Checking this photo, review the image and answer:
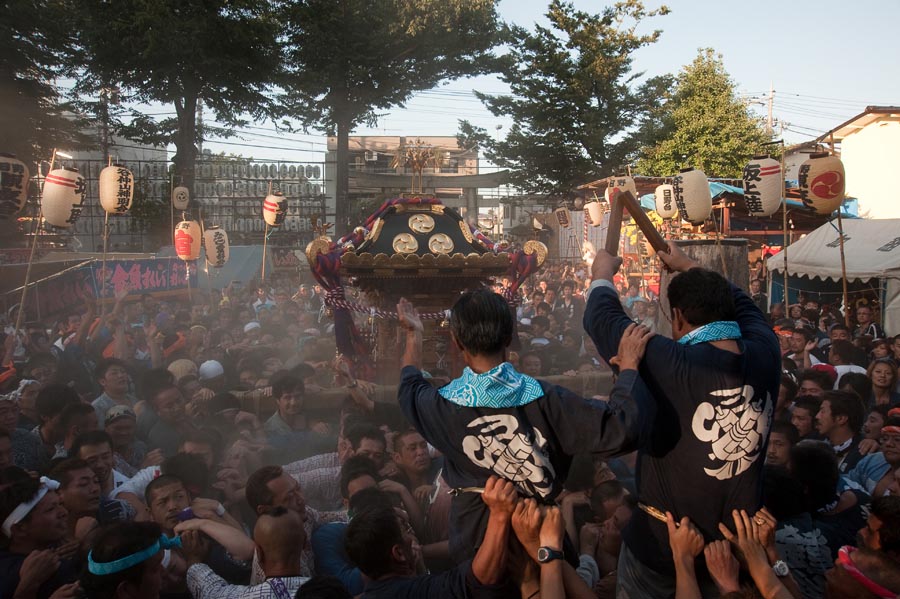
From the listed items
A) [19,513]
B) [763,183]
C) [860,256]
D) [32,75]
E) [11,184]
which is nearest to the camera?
[19,513]

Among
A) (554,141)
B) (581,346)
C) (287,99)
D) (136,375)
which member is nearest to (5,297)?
(136,375)

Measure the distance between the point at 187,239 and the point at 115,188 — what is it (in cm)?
211

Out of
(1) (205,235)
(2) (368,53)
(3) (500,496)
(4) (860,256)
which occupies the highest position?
(2) (368,53)

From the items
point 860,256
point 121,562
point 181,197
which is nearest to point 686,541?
point 121,562

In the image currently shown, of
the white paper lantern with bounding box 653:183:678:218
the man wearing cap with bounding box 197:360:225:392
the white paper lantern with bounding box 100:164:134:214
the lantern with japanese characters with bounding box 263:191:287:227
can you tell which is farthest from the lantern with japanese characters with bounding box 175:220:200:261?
the white paper lantern with bounding box 653:183:678:218

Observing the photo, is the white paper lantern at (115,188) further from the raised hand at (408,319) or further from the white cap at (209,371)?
the raised hand at (408,319)

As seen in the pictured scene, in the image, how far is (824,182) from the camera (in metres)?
9.20

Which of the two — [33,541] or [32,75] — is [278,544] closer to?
[33,541]

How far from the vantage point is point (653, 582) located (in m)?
2.16

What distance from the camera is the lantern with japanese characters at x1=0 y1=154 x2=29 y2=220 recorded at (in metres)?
8.02

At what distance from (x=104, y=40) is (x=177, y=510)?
20.9 metres

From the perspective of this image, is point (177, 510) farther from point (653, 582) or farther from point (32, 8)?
point (32, 8)

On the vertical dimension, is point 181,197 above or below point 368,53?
below

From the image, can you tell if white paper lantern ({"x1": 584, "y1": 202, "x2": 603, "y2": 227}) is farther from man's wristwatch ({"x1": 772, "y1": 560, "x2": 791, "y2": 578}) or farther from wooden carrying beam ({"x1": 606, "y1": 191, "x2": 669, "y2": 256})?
man's wristwatch ({"x1": 772, "y1": 560, "x2": 791, "y2": 578})
